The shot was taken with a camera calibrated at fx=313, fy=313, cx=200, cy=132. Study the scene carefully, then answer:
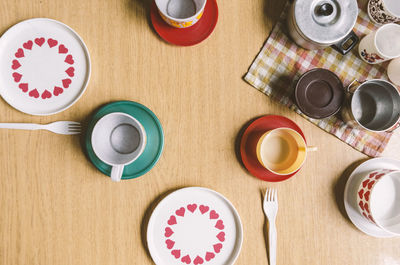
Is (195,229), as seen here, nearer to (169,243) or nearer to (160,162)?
(169,243)

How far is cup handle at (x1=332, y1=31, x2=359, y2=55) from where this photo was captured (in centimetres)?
90

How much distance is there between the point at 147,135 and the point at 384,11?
755 mm

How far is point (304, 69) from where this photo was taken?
3.01 feet

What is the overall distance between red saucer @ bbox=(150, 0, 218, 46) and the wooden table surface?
0.03m

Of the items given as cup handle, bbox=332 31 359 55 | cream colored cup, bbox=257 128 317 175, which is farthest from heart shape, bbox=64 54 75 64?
cup handle, bbox=332 31 359 55

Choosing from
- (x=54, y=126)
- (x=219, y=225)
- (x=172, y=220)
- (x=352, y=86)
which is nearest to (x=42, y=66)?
(x=54, y=126)

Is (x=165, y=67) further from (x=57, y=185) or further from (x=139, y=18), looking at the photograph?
(x=57, y=185)

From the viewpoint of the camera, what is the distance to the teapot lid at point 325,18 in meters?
0.84

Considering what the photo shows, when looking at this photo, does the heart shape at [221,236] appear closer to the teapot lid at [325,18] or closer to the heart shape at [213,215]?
the heart shape at [213,215]

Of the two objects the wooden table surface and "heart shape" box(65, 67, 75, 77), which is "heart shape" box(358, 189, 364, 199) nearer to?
the wooden table surface

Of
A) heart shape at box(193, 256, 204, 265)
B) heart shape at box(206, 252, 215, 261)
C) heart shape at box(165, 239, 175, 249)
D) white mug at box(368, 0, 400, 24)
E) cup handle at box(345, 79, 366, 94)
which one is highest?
white mug at box(368, 0, 400, 24)

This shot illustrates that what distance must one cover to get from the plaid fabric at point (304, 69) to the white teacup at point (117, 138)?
1.16 ft

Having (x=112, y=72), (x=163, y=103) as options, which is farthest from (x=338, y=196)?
(x=112, y=72)

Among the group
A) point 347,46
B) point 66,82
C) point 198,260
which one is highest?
point 347,46
